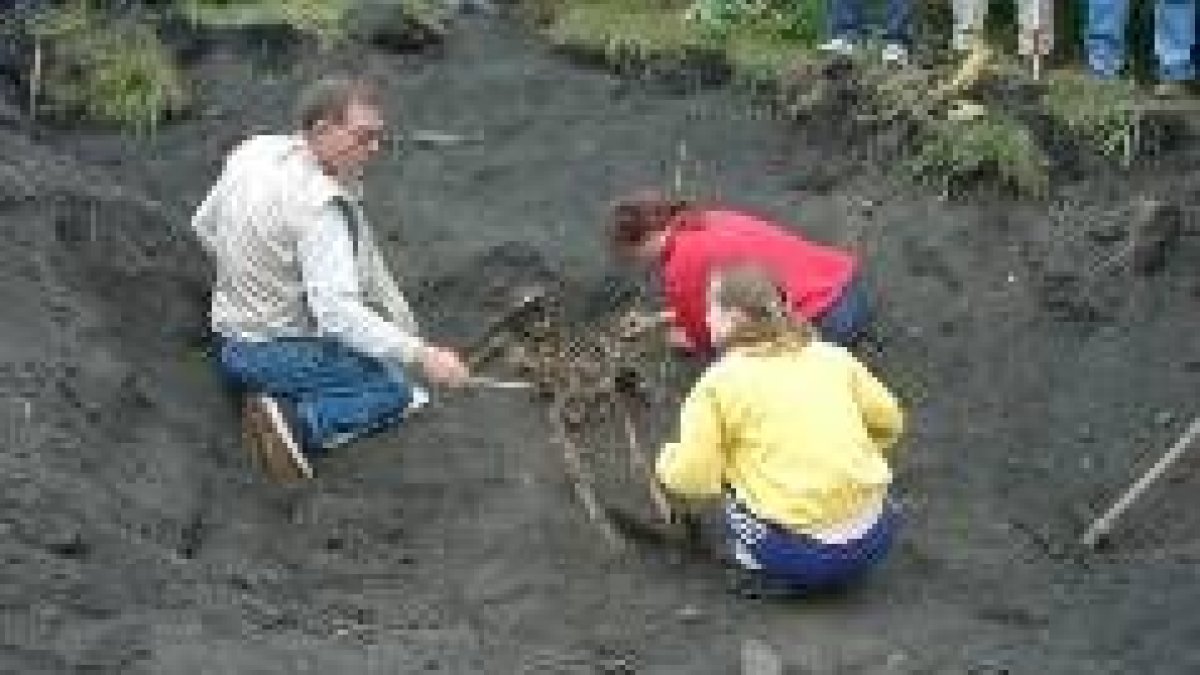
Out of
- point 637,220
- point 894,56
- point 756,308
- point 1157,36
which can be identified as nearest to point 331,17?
point 894,56

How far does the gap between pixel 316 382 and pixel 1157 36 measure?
4628 millimetres

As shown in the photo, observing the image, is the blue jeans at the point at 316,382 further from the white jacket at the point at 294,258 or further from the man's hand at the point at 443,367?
the man's hand at the point at 443,367

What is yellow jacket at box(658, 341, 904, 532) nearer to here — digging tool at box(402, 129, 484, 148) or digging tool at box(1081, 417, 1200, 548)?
digging tool at box(1081, 417, 1200, 548)

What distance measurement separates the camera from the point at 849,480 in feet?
25.4

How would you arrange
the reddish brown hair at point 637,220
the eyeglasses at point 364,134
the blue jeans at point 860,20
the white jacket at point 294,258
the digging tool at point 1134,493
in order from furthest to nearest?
the blue jeans at point 860,20, the reddish brown hair at point 637,220, the digging tool at point 1134,493, the eyeglasses at point 364,134, the white jacket at point 294,258

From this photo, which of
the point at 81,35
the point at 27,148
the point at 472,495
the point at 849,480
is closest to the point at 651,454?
the point at 472,495

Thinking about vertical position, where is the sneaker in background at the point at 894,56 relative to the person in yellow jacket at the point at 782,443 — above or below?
above

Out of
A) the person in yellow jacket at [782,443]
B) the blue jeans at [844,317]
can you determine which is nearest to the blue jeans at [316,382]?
the person in yellow jacket at [782,443]

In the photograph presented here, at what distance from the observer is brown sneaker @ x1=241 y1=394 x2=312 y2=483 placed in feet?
28.4

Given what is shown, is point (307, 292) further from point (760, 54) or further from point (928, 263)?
point (760, 54)

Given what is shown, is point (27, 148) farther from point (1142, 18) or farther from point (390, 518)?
point (1142, 18)

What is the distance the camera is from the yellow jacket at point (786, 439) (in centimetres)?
772

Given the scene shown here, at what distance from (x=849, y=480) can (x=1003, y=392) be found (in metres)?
2.35

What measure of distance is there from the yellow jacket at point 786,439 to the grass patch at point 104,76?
5.13 metres
